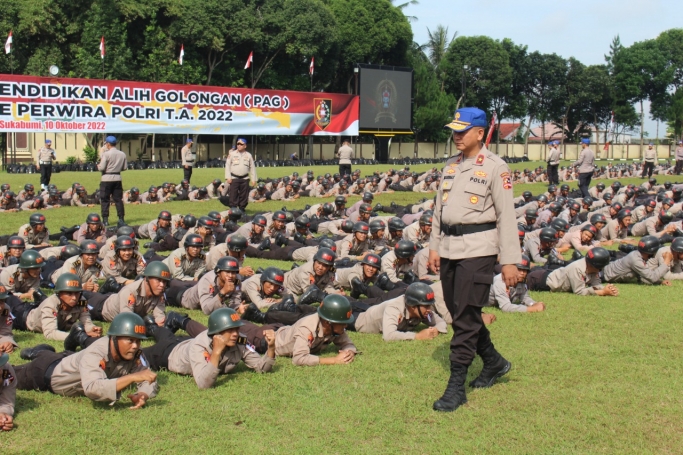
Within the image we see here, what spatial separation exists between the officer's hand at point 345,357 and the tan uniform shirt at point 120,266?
15.3ft

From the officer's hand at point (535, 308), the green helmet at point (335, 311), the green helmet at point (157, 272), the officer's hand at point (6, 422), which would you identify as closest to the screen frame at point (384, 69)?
the officer's hand at point (535, 308)

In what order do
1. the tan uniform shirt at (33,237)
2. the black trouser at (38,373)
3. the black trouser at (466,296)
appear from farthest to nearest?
1. the tan uniform shirt at (33,237)
2. the black trouser at (38,373)
3. the black trouser at (466,296)

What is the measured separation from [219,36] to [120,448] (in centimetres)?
4245

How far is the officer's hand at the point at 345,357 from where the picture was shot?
736 cm

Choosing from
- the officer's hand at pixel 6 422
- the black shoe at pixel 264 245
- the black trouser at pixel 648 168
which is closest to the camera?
the officer's hand at pixel 6 422

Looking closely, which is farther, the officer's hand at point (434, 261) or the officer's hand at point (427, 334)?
the officer's hand at point (427, 334)

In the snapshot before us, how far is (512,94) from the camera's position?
2692 inches

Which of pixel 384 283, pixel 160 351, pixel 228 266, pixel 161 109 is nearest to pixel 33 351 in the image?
pixel 160 351

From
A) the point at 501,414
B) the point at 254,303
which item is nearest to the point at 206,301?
the point at 254,303

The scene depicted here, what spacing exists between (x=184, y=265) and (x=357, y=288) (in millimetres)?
2764

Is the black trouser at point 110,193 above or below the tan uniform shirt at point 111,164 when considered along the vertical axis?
below

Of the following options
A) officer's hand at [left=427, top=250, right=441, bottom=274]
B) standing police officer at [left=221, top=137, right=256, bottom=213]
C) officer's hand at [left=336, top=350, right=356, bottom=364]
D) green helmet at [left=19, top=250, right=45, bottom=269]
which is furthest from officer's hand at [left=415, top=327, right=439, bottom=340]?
standing police officer at [left=221, top=137, right=256, bottom=213]


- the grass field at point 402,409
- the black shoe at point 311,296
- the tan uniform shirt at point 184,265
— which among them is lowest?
the grass field at point 402,409

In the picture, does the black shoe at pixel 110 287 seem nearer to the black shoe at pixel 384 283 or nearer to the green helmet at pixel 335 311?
the black shoe at pixel 384 283
